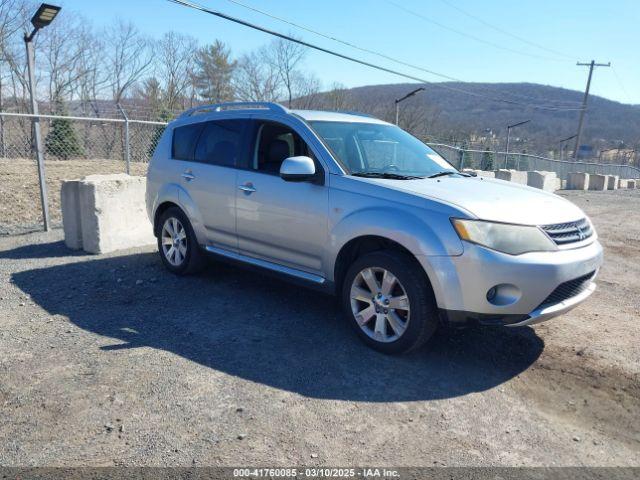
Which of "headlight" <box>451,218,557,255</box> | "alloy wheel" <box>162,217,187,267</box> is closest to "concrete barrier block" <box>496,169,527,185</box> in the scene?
"alloy wheel" <box>162,217,187,267</box>

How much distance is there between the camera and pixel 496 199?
383cm

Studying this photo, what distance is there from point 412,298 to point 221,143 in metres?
2.77

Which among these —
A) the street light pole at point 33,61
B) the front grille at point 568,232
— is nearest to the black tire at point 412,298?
the front grille at point 568,232

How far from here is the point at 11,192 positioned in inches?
432

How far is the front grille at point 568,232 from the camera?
3644 millimetres

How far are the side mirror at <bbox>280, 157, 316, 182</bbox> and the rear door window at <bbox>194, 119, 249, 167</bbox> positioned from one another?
3.50ft

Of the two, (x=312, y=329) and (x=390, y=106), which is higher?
(x=390, y=106)

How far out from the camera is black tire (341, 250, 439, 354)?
367 centimetres

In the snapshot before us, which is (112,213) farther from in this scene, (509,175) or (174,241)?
(509,175)

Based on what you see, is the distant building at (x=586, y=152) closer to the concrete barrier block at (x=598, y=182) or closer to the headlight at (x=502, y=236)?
the concrete barrier block at (x=598, y=182)

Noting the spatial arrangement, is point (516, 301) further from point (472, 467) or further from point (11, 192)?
point (11, 192)

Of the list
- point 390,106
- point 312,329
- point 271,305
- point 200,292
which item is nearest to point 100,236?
point 200,292

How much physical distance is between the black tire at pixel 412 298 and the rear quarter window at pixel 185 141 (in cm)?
274

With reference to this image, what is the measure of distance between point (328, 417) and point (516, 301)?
1484 millimetres
